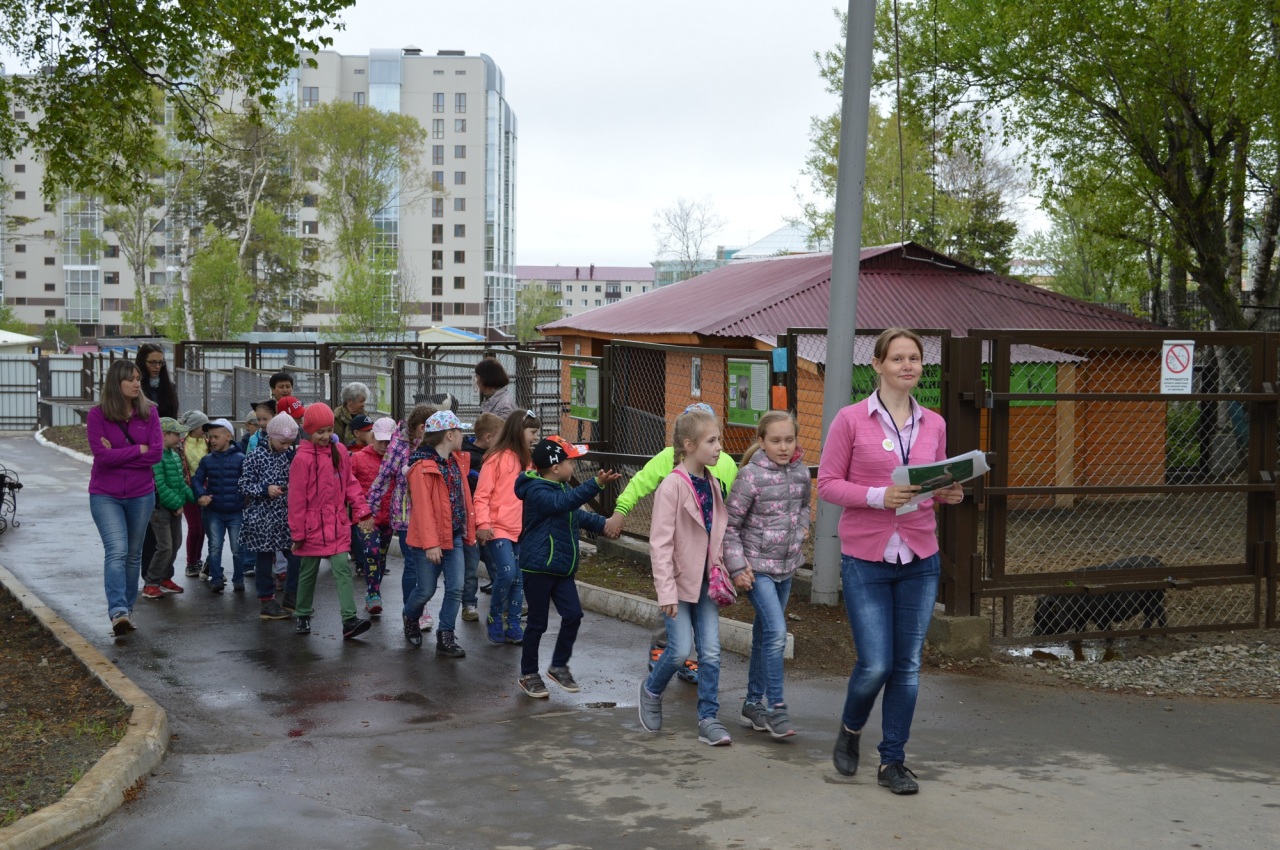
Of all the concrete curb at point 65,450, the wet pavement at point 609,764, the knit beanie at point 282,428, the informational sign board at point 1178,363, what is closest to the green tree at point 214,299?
the concrete curb at point 65,450

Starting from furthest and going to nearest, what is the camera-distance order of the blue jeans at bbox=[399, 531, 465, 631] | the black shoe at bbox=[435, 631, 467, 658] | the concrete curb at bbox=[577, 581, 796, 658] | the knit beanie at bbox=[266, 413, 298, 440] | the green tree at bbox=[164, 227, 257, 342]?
the green tree at bbox=[164, 227, 257, 342] < the knit beanie at bbox=[266, 413, 298, 440] < the blue jeans at bbox=[399, 531, 465, 631] < the concrete curb at bbox=[577, 581, 796, 658] < the black shoe at bbox=[435, 631, 467, 658]

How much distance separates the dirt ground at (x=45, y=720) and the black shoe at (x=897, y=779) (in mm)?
3443

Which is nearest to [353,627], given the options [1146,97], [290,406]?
[290,406]

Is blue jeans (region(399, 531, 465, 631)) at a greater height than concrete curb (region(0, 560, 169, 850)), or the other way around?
blue jeans (region(399, 531, 465, 631))

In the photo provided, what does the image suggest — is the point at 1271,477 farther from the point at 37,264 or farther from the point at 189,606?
the point at 37,264

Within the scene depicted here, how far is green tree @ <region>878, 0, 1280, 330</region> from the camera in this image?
1825 cm

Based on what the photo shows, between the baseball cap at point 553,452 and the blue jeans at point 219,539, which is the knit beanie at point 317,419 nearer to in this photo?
the blue jeans at point 219,539

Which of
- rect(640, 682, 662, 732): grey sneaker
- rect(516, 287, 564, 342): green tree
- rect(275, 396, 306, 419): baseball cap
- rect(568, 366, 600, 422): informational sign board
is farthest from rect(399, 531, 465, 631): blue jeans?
rect(516, 287, 564, 342): green tree

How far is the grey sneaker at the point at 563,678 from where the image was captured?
7.38m

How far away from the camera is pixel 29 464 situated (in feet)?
77.3

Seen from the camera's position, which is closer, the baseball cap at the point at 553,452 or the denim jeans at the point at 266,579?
the baseball cap at the point at 553,452

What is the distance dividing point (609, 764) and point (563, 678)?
1.43 m

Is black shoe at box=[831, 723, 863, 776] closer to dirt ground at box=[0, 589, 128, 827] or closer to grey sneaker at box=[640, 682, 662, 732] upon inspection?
grey sneaker at box=[640, 682, 662, 732]

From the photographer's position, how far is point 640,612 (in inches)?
377
